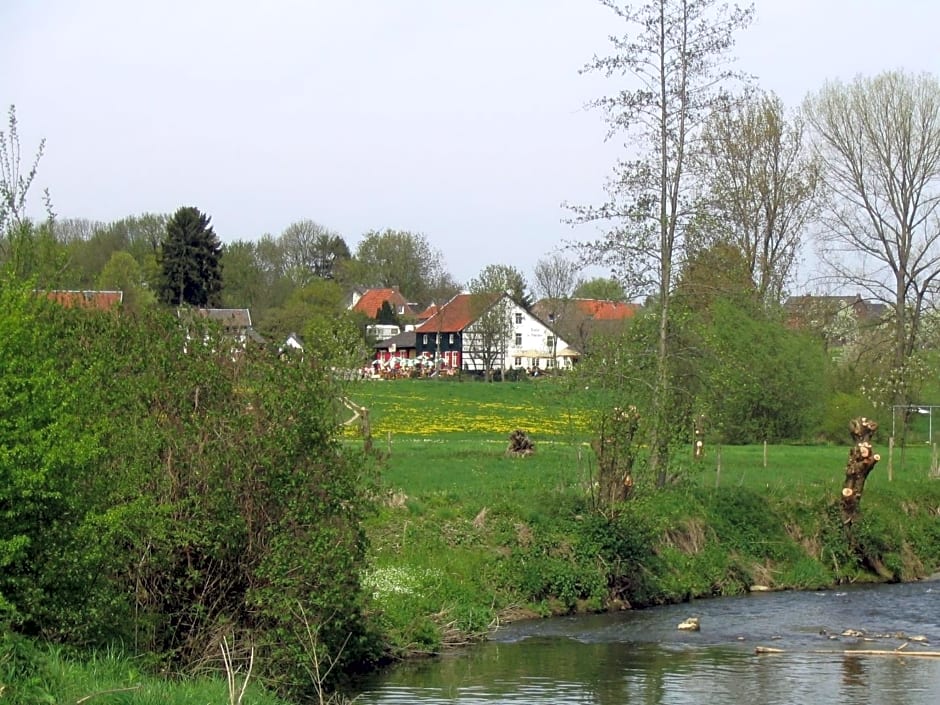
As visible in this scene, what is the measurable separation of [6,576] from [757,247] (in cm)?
4617

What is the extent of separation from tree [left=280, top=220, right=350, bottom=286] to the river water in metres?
95.7

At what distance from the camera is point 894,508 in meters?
30.7

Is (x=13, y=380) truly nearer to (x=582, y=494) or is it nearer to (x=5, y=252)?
(x=5, y=252)

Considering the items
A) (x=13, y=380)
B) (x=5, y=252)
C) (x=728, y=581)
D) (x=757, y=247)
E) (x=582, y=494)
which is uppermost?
(x=757, y=247)

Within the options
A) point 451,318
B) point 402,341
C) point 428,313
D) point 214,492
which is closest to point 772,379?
point 214,492

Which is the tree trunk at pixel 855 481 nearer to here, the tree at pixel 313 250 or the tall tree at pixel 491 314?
the tall tree at pixel 491 314

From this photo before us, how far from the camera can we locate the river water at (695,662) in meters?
16.1

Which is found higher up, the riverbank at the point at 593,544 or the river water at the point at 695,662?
the riverbank at the point at 593,544

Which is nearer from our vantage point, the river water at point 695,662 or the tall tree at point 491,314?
the river water at point 695,662

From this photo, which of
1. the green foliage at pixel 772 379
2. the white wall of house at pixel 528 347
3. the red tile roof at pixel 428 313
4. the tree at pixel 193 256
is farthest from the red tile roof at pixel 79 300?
the red tile roof at pixel 428 313

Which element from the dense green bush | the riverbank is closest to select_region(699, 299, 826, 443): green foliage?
the riverbank

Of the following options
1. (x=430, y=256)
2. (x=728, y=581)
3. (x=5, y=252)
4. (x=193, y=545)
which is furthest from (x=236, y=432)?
(x=430, y=256)

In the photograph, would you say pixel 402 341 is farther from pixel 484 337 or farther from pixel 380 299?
pixel 484 337

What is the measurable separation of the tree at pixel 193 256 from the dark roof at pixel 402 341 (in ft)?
115
